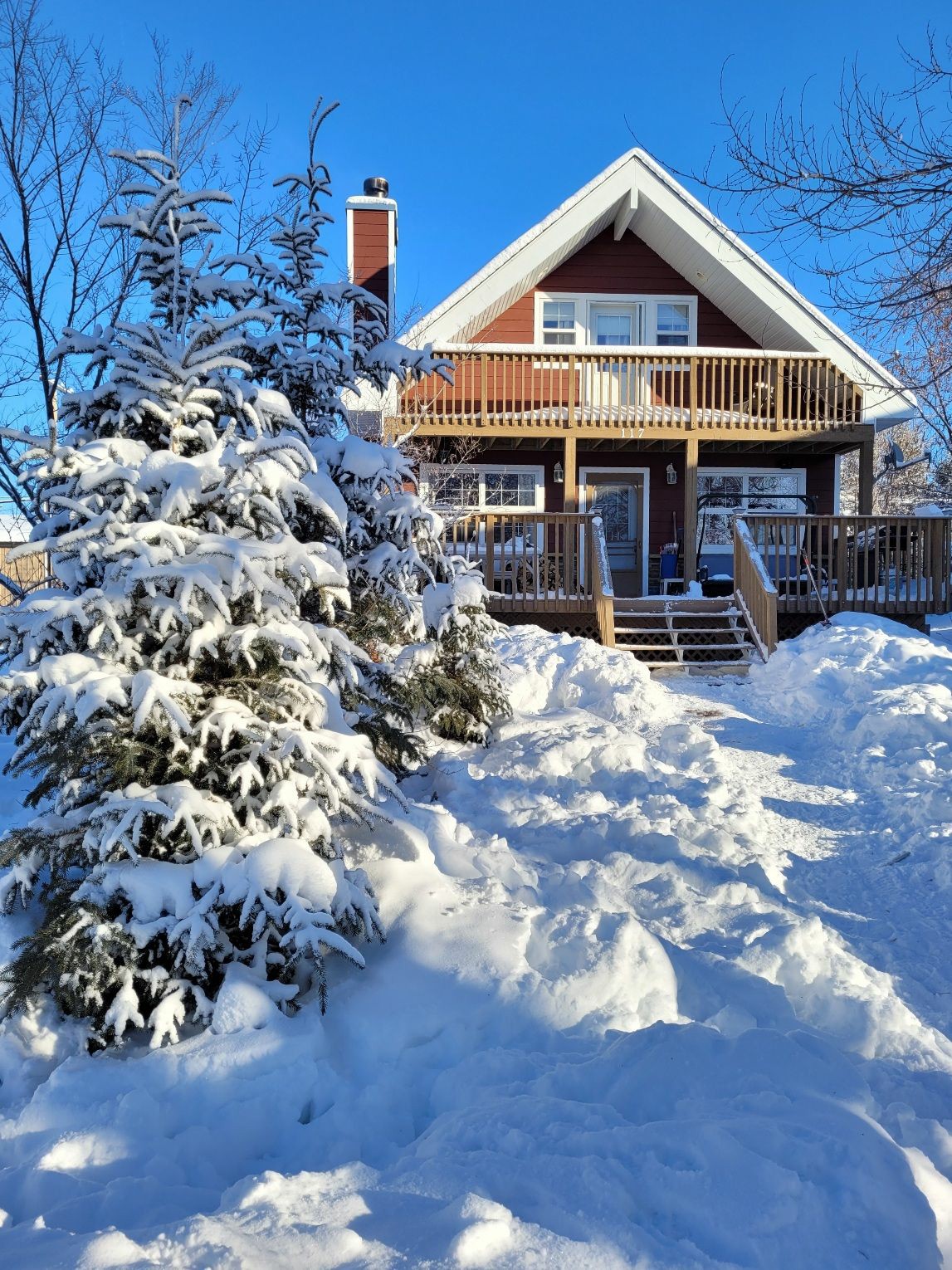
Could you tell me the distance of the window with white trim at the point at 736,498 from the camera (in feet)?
49.5

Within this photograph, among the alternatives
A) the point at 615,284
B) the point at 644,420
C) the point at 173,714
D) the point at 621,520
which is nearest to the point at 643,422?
the point at 644,420

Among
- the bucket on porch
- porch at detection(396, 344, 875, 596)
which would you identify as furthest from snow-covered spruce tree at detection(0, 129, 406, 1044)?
the bucket on porch

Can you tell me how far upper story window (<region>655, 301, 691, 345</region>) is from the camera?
15.3 meters

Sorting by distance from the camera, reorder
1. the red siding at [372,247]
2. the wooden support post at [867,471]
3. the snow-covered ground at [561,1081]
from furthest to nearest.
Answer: the red siding at [372,247] → the wooden support post at [867,471] → the snow-covered ground at [561,1081]

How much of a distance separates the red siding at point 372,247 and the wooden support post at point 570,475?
156 inches

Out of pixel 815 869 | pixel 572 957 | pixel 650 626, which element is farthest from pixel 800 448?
pixel 572 957

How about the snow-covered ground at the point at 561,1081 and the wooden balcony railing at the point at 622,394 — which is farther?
the wooden balcony railing at the point at 622,394

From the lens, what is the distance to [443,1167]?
1998 mm

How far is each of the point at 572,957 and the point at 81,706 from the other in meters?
1.96

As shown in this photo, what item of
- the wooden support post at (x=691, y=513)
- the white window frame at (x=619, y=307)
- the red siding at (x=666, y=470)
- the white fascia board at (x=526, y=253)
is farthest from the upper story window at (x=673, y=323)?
the wooden support post at (x=691, y=513)

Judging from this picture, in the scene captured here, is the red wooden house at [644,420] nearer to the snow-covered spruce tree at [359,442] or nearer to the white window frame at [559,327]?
the white window frame at [559,327]

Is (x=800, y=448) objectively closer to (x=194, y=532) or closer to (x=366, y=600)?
(x=366, y=600)

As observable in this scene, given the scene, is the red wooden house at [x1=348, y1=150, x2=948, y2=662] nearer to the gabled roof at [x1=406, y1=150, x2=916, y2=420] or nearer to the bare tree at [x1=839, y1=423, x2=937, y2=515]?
the gabled roof at [x1=406, y1=150, x2=916, y2=420]

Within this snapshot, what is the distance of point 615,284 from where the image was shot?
594 inches
